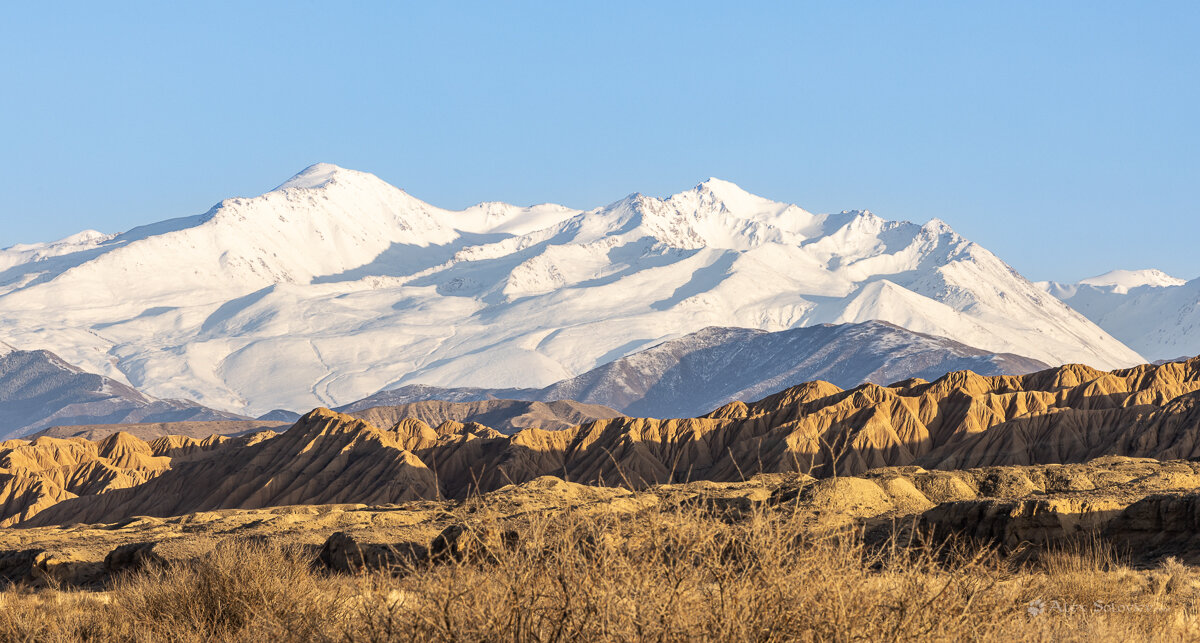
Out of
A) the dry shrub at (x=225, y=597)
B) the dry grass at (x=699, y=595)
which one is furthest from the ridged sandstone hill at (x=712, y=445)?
the dry grass at (x=699, y=595)

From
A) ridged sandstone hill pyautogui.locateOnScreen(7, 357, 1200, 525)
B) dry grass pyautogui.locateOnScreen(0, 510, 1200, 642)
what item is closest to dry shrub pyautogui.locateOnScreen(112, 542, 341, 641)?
dry grass pyautogui.locateOnScreen(0, 510, 1200, 642)

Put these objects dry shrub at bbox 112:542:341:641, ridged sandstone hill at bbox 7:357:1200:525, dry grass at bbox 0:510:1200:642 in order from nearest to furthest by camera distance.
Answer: dry grass at bbox 0:510:1200:642 < dry shrub at bbox 112:542:341:641 < ridged sandstone hill at bbox 7:357:1200:525

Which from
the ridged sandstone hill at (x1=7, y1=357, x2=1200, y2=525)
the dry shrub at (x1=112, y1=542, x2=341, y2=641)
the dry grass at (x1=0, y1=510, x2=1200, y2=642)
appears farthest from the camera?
the ridged sandstone hill at (x1=7, y1=357, x2=1200, y2=525)

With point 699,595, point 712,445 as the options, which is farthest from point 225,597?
point 712,445

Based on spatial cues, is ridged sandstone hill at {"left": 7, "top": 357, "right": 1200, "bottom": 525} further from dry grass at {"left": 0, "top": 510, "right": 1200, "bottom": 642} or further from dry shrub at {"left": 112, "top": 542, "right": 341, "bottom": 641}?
dry grass at {"left": 0, "top": 510, "right": 1200, "bottom": 642}

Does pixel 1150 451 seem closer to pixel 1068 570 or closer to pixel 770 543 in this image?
pixel 1068 570

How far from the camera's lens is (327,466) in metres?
120

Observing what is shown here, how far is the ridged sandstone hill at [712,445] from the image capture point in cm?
10006

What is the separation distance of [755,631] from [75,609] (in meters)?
19.4

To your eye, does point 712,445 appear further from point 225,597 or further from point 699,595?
point 699,595

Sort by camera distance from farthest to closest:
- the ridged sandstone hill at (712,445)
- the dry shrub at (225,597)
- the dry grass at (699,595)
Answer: the ridged sandstone hill at (712,445)
the dry shrub at (225,597)
the dry grass at (699,595)

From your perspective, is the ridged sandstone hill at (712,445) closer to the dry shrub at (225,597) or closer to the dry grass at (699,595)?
the dry shrub at (225,597)

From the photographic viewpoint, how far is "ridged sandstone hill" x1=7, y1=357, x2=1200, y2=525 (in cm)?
10006

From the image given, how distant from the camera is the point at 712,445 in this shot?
4656 inches
